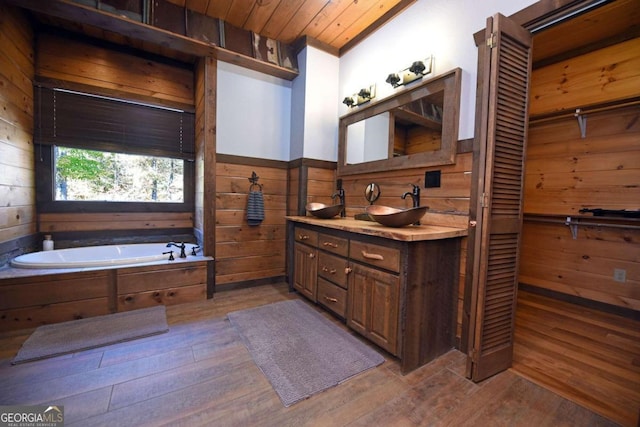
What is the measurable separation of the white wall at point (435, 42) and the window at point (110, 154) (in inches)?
90.9

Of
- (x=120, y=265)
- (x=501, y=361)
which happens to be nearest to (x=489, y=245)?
(x=501, y=361)

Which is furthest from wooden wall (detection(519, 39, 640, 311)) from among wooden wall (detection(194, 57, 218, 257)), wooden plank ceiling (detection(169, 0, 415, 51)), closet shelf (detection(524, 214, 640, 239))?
wooden wall (detection(194, 57, 218, 257))

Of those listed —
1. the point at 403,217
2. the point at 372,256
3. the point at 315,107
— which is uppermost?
the point at 315,107

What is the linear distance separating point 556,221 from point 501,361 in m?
1.95

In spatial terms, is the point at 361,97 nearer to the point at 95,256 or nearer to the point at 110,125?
the point at 110,125

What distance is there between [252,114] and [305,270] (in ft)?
5.98

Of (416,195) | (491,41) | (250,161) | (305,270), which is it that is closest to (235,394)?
(305,270)

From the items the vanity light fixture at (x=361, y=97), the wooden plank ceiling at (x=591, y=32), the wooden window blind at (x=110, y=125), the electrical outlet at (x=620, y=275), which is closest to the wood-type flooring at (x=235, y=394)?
the electrical outlet at (x=620, y=275)

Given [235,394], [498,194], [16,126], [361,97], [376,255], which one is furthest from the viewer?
[361,97]

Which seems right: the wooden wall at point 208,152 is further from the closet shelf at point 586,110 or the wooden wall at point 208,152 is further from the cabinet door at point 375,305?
the closet shelf at point 586,110

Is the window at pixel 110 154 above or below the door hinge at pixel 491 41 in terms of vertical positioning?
below

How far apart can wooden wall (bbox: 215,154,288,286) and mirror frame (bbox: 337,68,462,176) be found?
3.41 ft

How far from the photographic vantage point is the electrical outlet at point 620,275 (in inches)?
95.7

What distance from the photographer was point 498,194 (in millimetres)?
1519
